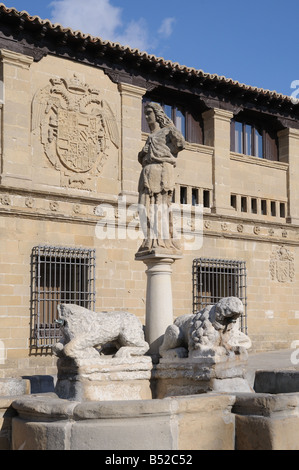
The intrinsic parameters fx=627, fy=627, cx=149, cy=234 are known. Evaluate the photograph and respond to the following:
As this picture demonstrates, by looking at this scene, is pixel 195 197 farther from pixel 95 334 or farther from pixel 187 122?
pixel 95 334

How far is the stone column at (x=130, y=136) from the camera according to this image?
14555 mm

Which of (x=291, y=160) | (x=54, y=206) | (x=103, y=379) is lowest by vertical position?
(x=103, y=379)

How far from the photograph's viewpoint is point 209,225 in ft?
51.5

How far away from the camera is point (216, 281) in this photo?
51.7ft

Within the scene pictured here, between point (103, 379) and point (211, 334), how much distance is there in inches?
46.3

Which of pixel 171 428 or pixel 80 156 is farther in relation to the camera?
pixel 80 156

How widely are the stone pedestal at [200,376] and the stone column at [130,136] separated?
26.9 ft

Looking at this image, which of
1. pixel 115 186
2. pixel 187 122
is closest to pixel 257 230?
pixel 187 122

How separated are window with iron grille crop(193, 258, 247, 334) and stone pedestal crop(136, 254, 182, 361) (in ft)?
26.1

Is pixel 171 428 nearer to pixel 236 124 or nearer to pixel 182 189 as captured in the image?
pixel 182 189

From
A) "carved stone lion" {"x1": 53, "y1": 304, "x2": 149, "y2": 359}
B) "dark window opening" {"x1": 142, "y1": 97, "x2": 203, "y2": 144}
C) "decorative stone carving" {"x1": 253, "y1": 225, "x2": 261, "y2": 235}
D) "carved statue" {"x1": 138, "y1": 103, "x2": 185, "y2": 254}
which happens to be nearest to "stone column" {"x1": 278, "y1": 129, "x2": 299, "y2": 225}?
"decorative stone carving" {"x1": 253, "y1": 225, "x2": 261, "y2": 235}

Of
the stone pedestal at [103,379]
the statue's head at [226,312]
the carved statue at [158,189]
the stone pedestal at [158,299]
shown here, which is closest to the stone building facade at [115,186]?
the carved statue at [158,189]
